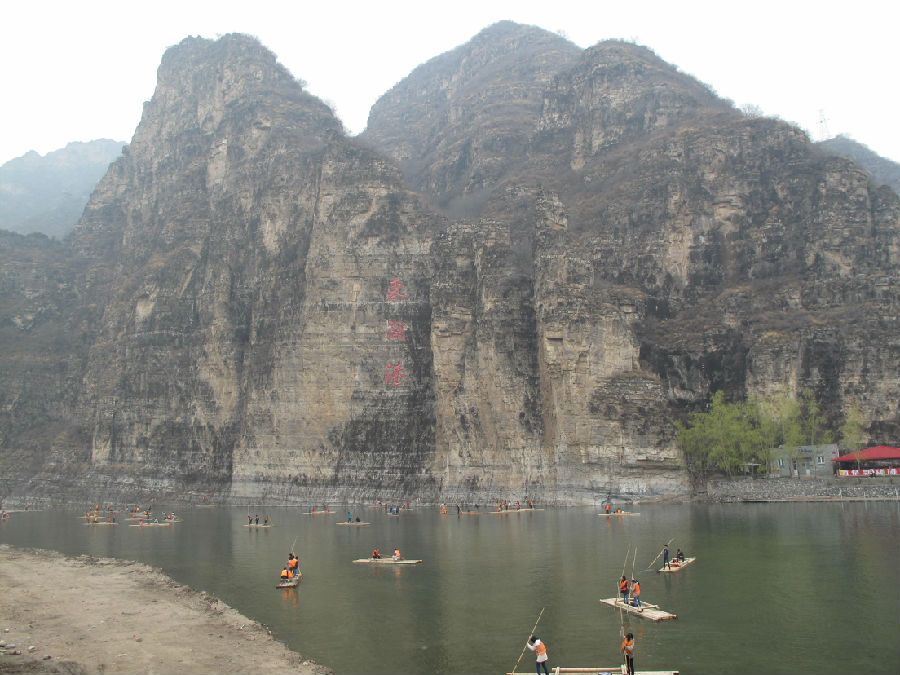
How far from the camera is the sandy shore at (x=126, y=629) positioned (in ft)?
80.8

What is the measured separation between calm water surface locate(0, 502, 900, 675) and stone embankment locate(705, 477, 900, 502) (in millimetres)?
3637

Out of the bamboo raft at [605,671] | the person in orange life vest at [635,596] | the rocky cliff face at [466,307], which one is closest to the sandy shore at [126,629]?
the bamboo raft at [605,671]

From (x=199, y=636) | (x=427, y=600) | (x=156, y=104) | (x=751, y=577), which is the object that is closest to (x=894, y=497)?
(x=751, y=577)

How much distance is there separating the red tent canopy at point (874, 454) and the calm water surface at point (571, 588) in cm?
765

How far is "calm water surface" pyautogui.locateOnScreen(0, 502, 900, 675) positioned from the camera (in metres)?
25.0

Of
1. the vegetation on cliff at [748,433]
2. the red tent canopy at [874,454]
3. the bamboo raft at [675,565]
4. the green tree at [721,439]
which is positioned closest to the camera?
the bamboo raft at [675,565]

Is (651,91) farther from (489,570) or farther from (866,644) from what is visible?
(866,644)

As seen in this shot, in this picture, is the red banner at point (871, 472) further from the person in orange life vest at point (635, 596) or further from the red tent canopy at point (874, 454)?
the person in orange life vest at point (635, 596)

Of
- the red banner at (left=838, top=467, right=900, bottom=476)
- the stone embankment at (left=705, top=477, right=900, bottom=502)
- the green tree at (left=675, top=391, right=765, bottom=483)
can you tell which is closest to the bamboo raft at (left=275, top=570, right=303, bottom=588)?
the stone embankment at (left=705, top=477, right=900, bottom=502)

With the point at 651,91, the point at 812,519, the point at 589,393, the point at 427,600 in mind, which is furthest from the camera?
the point at 651,91

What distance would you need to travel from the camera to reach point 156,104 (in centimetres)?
14400

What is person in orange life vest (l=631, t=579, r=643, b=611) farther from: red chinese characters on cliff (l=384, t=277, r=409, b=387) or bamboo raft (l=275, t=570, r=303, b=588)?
red chinese characters on cliff (l=384, t=277, r=409, b=387)

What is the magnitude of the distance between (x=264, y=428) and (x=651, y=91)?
70131 millimetres

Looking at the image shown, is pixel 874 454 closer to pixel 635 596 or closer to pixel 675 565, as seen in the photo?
pixel 675 565
